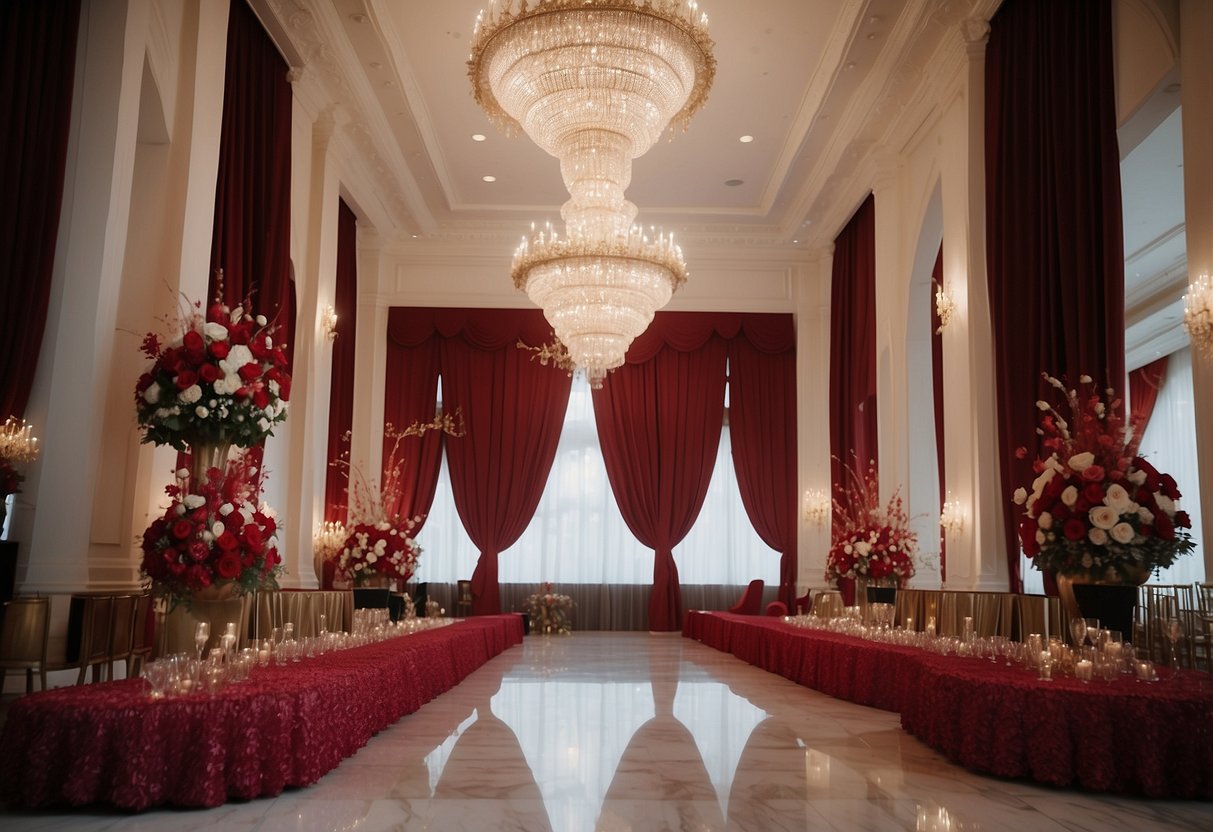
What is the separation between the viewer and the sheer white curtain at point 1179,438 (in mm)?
15998

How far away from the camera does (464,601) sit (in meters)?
14.7

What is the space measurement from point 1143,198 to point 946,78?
3543 mm

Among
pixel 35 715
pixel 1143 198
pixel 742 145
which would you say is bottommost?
pixel 35 715

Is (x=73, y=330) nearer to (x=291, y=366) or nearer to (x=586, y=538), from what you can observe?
(x=291, y=366)

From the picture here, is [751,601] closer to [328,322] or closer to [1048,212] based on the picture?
[328,322]

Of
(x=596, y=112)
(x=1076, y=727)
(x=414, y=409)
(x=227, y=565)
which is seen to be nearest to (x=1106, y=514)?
(x=1076, y=727)

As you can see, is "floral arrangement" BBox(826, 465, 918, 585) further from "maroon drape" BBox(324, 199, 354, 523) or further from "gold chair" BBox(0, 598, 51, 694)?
"maroon drape" BBox(324, 199, 354, 523)

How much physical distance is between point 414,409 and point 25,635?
9.97m

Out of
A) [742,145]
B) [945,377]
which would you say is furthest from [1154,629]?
[742,145]

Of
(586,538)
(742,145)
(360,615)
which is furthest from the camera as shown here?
(586,538)

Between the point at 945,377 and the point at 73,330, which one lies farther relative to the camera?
the point at 945,377

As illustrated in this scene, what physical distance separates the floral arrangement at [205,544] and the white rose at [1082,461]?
3.91 m

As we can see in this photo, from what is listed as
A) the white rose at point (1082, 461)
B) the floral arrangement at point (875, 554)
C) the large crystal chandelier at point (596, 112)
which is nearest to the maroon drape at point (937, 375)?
the floral arrangement at point (875, 554)

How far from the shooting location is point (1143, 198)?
38.2 feet
